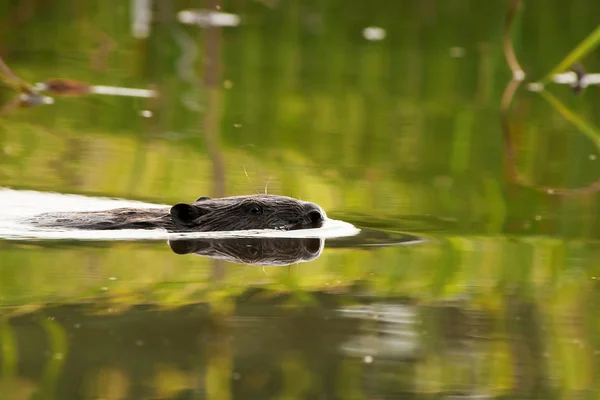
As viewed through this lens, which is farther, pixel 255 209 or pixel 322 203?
pixel 322 203

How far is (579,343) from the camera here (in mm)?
4215

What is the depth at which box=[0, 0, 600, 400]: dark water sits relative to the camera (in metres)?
3.81

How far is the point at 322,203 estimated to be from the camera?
6816 millimetres

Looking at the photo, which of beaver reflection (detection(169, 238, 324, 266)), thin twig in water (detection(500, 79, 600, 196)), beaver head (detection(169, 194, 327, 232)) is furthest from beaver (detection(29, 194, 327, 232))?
thin twig in water (detection(500, 79, 600, 196))

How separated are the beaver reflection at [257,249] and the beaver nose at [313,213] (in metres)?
0.19

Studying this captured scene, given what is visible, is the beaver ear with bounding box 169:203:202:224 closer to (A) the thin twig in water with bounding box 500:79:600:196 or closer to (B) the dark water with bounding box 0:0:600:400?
(B) the dark water with bounding box 0:0:600:400

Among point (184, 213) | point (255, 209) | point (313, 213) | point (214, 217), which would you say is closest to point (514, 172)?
point (313, 213)

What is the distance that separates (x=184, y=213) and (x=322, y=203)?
97 cm

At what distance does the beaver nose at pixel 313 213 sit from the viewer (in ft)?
20.0

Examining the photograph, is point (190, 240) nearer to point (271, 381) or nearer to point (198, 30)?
point (271, 381)

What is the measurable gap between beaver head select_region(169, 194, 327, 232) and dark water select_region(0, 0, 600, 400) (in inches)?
10.5

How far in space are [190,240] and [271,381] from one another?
2337mm

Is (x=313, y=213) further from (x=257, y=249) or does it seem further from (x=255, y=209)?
(x=257, y=249)

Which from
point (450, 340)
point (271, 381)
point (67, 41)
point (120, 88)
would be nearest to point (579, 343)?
point (450, 340)
